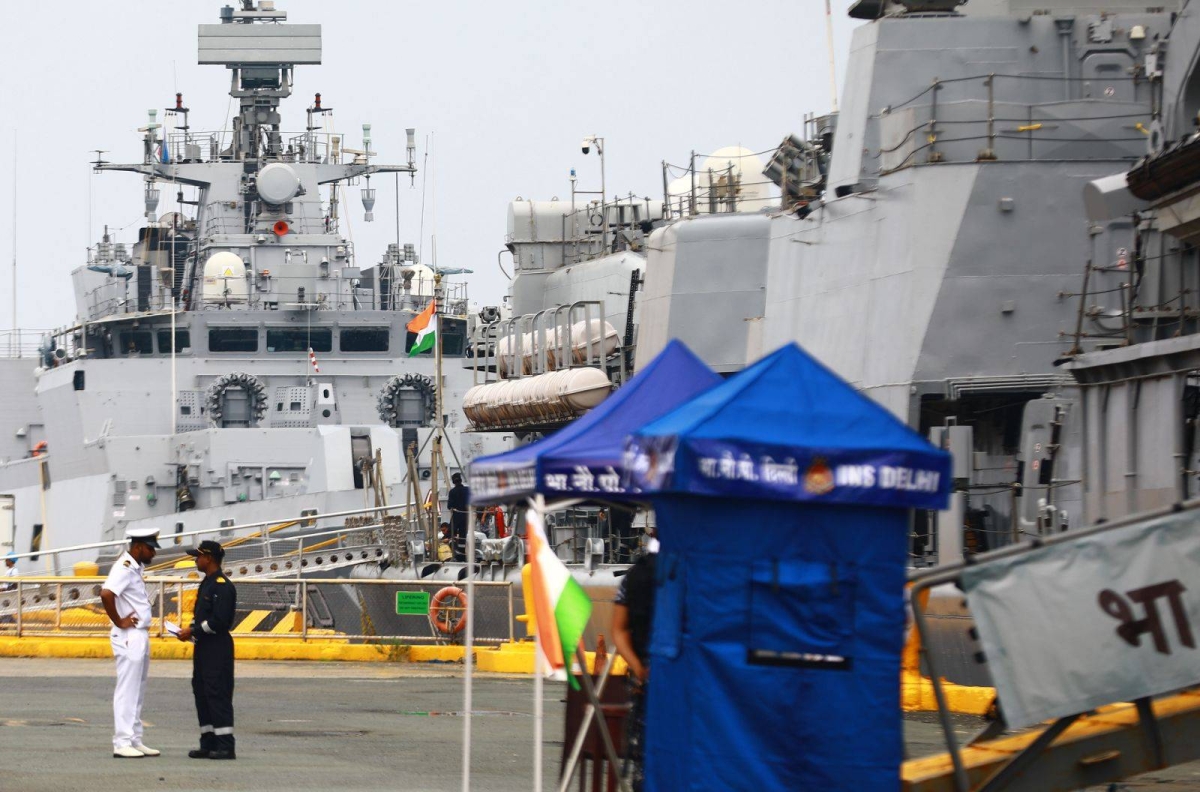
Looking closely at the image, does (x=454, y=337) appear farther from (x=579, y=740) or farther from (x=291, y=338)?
(x=579, y=740)

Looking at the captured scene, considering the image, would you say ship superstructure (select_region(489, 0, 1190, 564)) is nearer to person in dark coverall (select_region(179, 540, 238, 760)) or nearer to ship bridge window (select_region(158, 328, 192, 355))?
person in dark coverall (select_region(179, 540, 238, 760))

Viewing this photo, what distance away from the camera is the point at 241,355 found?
36.8 m

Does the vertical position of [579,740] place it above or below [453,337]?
below

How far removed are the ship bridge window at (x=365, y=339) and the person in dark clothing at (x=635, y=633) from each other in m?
29.4

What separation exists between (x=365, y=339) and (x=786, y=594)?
31.2 m

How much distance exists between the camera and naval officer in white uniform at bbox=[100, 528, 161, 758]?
1091cm

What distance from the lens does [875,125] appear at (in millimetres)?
17484

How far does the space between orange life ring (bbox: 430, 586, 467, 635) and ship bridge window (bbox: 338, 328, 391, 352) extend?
17.6 metres

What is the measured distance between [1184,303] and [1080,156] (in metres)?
3.07

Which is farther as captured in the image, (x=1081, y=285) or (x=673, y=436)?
(x=1081, y=285)

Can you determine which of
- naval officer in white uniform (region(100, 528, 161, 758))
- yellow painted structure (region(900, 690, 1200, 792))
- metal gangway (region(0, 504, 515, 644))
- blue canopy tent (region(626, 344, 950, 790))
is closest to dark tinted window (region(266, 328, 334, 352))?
metal gangway (region(0, 504, 515, 644))

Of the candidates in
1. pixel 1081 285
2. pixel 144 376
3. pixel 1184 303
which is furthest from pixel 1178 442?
pixel 144 376

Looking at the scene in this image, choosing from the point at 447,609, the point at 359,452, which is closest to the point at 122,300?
the point at 359,452

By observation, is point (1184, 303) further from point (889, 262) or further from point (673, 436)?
point (673, 436)
